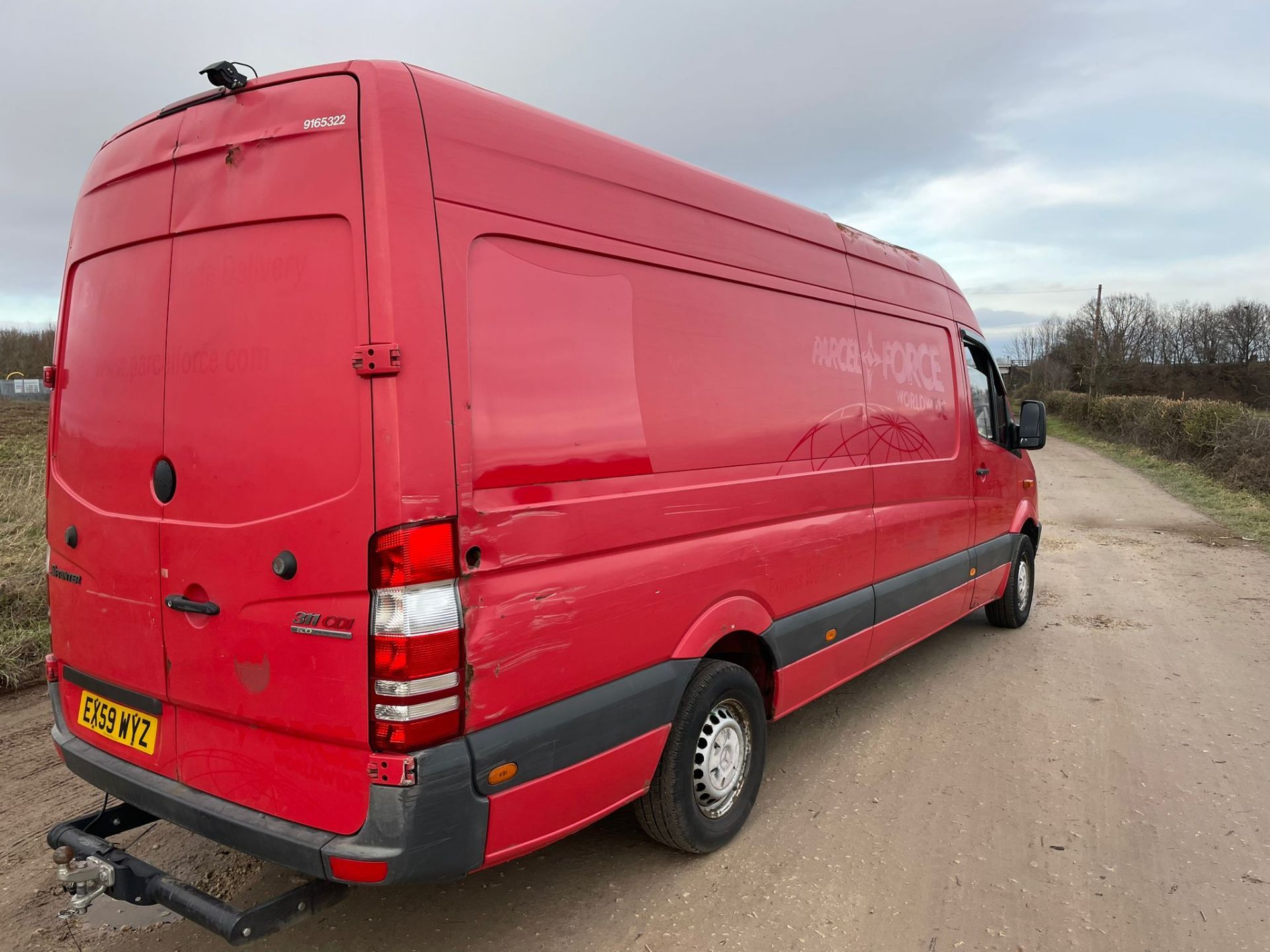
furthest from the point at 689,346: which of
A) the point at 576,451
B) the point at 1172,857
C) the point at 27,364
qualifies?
the point at 27,364

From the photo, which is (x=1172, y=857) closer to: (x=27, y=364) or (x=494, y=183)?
(x=494, y=183)

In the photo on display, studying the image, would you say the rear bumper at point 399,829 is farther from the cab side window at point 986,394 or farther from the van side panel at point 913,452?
the cab side window at point 986,394

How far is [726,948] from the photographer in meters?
2.68

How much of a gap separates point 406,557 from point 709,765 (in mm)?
1654

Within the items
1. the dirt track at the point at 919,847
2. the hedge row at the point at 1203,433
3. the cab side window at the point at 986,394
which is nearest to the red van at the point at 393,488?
the dirt track at the point at 919,847

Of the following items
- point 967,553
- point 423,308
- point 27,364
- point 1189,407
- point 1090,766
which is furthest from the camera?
point 27,364

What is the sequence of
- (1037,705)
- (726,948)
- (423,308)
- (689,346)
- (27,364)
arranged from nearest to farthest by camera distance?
(423,308) → (726,948) → (689,346) → (1037,705) → (27,364)

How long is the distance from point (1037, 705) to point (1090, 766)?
87cm

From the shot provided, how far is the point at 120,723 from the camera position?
2.71 m

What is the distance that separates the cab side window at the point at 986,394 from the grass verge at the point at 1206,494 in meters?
6.62

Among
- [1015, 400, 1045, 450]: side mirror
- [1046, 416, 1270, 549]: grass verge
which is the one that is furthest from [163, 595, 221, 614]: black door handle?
[1046, 416, 1270, 549]: grass verge

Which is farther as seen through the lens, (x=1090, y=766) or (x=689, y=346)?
(x=1090, y=766)

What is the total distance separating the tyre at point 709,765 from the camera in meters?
3.02

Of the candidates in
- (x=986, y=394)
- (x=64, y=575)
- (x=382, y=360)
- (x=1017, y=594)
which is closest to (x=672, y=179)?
(x=382, y=360)
